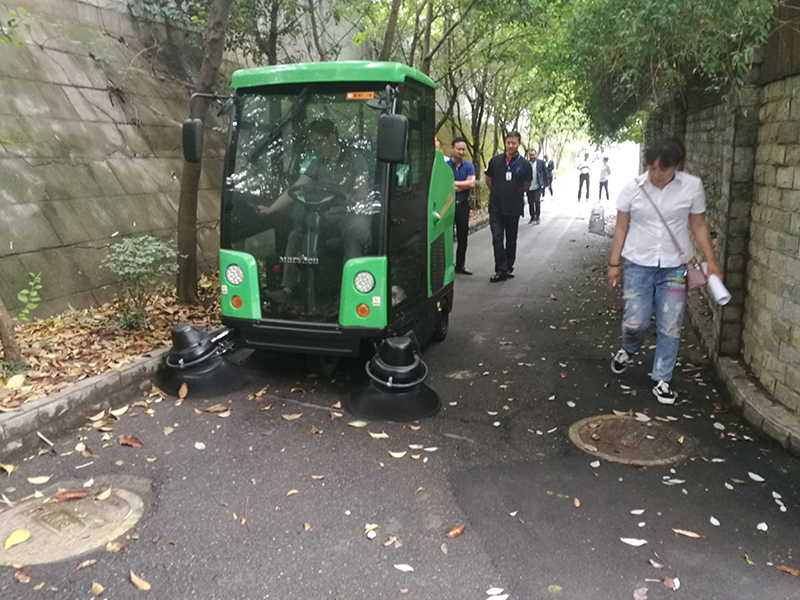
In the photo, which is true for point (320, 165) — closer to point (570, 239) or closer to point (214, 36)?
point (214, 36)

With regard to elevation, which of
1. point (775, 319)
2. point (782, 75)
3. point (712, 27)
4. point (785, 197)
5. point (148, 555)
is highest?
point (712, 27)

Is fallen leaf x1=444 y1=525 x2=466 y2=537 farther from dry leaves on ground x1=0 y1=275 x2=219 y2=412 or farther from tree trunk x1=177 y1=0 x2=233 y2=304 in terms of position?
tree trunk x1=177 y1=0 x2=233 y2=304

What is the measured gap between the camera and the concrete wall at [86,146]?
730cm

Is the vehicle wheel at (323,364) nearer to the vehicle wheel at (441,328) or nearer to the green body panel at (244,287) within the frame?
the green body panel at (244,287)

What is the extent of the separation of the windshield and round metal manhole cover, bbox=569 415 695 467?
6.96 ft

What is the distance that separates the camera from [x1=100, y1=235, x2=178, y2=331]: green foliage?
20.9ft

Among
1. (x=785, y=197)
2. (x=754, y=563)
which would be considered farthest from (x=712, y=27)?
(x=754, y=563)

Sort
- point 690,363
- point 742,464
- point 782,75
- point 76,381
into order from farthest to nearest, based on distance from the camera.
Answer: point 690,363
point 76,381
point 782,75
point 742,464

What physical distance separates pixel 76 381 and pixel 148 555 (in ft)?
7.64

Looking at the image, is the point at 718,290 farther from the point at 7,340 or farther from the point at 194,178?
the point at 7,340

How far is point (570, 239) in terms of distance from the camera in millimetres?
16031

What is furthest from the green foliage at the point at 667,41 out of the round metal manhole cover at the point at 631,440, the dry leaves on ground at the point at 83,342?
the dry leaves on ground at the point at 83,342

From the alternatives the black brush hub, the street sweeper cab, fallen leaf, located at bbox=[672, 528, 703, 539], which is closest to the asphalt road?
fallen leaf, located at bbox=[672, 528, 703, 539]

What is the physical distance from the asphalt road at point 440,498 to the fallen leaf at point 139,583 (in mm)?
28
